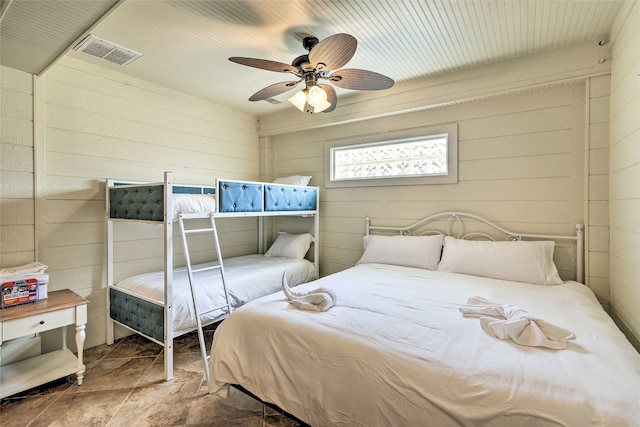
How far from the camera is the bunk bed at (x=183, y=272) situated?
2.25 meters

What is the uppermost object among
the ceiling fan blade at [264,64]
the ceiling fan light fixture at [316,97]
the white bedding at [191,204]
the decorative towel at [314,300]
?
the ceiling fan blade at [264,64]

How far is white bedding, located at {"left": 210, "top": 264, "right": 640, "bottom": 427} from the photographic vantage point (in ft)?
3.46

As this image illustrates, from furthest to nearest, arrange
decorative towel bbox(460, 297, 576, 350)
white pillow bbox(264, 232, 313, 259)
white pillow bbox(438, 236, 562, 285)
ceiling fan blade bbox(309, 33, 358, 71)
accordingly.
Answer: white pillow bbox(264, 232, 313, 259) < white pillow bbox(438, 236, 562, 285) < ceiling fan blade bbox(309, 33, 358, 71) < decorative towel bbox(460, 297, 576, 350)

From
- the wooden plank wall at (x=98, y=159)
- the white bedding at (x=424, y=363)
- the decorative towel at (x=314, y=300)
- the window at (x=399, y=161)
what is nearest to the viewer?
the white bedding at (x=424, y=363)

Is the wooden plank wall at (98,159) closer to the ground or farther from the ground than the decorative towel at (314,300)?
farther from the ground

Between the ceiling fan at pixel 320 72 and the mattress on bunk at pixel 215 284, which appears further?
the mattress on bunk at pixel 215 284

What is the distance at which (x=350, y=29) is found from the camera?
2.19 m

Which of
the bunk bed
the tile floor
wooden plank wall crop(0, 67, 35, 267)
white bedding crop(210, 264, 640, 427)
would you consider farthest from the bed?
wooden plank wall crop(0, 67, 35, 267)

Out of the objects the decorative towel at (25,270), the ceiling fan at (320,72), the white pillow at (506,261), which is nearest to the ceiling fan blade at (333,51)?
the ceiling fan at (320,72)

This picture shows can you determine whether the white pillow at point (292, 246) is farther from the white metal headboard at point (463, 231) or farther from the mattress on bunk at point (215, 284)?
the white metal headboard at point (463, 231)

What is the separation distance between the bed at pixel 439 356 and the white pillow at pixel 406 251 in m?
0.48

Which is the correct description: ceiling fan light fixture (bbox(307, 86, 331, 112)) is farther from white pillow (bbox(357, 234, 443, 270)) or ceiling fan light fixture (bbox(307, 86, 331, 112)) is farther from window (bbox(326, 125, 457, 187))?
white pillow (bbox(357, 234, 443, 270))

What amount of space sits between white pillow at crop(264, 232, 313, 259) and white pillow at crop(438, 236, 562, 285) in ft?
5.42

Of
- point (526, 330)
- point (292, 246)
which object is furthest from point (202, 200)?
point (526, 330)
